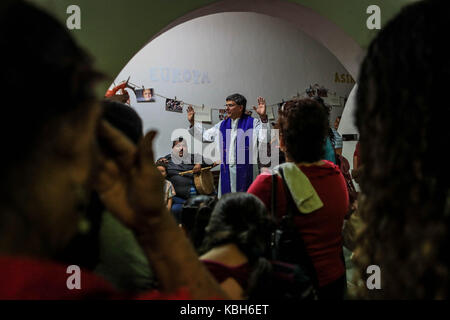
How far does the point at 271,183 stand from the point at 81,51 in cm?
110

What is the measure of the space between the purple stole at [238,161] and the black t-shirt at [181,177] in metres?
0.62

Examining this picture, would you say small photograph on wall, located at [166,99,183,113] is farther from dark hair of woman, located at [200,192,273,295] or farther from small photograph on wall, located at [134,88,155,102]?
dark hair of woman, located at [200,192,273,295]

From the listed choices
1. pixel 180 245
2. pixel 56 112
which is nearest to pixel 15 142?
pixel 56 112

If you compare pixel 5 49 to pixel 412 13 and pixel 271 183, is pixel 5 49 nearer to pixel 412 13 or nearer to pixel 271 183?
pixel 412 13

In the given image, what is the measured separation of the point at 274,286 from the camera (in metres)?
1.10

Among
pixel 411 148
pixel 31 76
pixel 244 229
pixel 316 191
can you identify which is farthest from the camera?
pixel 316 191

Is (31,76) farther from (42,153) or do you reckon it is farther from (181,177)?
(181,177)

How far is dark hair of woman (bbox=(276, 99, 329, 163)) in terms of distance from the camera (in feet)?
5.04

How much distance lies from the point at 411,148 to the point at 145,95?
195 inches

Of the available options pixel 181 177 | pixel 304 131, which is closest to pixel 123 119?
pixel 304 131

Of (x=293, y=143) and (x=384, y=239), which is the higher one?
(x=293, y=143)

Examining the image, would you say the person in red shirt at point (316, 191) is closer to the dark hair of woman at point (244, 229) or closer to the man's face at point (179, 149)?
the dark hair of woman at point (244, 229)

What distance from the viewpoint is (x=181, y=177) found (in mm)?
4438

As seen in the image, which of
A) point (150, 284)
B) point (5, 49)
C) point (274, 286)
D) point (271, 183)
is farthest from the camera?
point (271, 183)
